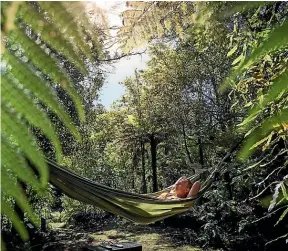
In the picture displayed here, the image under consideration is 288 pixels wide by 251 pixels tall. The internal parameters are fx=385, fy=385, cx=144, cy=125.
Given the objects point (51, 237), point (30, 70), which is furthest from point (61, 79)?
point (51, 237)

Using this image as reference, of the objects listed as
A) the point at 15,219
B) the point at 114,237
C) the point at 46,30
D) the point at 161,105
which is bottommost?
the point at 114,237

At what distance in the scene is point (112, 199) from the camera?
2.34 m

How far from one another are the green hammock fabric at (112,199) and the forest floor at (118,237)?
9.37 feet

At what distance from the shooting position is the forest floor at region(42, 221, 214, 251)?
18.3 feet

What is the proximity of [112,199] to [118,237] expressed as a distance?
4364 millimetres

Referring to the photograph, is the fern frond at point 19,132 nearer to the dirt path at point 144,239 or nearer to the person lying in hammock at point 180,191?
the person lying in hammock at point 180,191

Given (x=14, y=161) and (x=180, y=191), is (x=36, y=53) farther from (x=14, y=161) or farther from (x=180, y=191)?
(x=180, y=191)

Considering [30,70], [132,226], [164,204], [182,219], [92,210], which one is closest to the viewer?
[30,70]

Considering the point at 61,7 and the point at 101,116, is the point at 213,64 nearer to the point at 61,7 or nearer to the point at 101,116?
the point at 101,116

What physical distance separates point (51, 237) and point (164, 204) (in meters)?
4.31

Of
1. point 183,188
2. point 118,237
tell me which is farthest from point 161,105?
point 183,188

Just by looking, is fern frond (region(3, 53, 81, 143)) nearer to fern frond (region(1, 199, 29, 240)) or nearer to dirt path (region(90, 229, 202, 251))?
fern frond (region(1, 199, 29, 240))

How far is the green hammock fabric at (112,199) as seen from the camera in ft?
7.18

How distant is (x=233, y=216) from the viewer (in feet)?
17.3
